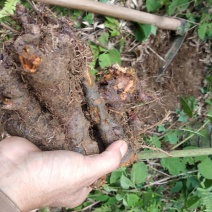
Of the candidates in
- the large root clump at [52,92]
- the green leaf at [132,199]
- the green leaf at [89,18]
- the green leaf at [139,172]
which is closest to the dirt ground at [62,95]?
the large root clump at [52,92]

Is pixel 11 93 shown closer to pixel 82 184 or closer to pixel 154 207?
pixel 82 184

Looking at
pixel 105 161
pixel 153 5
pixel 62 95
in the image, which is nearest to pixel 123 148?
pixel 105 161

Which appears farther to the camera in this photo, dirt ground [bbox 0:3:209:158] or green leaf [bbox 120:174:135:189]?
green leaf [bbox 120:174:135:189]

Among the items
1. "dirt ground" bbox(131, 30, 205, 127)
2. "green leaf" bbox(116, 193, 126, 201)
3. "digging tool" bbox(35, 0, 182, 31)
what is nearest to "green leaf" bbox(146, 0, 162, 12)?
"digging tool" bbox(35, 0, 182, 31)

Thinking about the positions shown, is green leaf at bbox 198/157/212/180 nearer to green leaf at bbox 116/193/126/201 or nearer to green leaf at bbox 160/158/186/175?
green leaf at bbox 160/158/186/175

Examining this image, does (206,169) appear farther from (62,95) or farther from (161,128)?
(62,95)

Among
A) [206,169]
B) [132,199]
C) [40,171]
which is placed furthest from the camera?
[132,199]

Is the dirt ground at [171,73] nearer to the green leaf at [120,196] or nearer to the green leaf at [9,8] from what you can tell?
the green leaf at [120,196]
